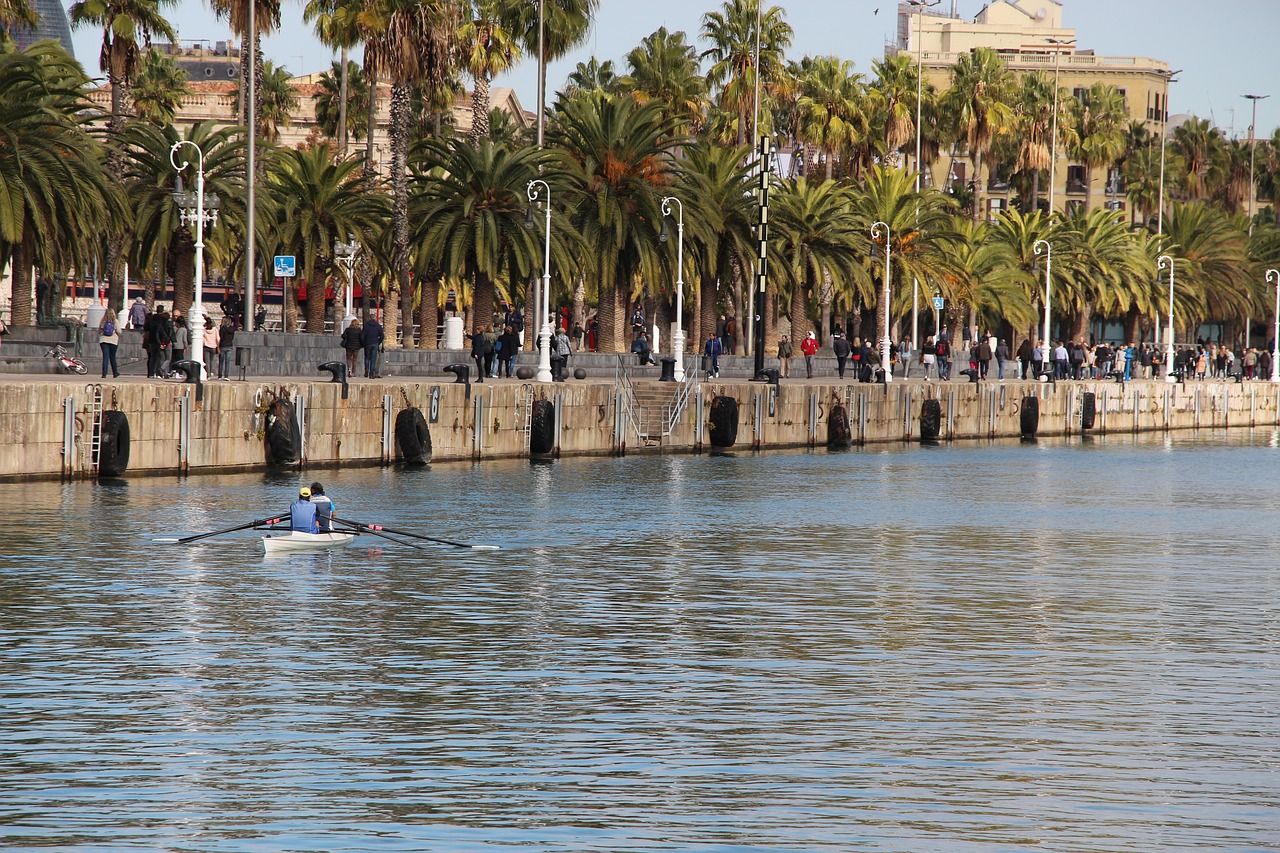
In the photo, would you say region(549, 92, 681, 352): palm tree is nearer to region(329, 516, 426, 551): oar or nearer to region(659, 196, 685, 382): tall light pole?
region(659, 196, 685, 382): tall light pole

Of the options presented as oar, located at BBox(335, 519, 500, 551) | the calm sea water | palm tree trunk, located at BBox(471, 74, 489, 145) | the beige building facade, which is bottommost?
the calm sea water

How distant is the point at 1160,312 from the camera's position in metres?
106

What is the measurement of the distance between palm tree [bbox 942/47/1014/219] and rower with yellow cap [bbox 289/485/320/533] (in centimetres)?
7548

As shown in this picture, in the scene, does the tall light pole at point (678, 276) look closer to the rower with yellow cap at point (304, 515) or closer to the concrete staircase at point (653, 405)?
the concrete staircase at point (653, 405)

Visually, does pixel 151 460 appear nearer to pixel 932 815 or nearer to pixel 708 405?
pixel 708 405

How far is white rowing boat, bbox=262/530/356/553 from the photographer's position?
2941cm

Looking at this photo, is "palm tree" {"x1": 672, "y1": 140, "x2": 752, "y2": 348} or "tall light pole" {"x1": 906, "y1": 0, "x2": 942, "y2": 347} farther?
"tall light pole" {"x1": 906, "y1": 0, "x2": 942, "y2": 347}

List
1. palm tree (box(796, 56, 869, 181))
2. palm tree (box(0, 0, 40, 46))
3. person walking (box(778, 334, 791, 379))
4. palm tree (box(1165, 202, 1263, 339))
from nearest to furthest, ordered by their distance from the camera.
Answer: palm tree (box(0, 0, 40, 46)) < person walking (box(778, 334, 791, 379)) < palm tree (box(796, 56, 869, 181)) < palm tree (box(1165, 202, 1263, 339))

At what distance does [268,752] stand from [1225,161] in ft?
421

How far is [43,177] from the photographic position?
152 ft

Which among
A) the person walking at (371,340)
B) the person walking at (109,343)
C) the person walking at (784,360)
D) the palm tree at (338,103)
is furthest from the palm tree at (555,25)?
the palm tree at (338,103)

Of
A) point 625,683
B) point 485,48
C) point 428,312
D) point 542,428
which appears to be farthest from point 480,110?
point 625,683

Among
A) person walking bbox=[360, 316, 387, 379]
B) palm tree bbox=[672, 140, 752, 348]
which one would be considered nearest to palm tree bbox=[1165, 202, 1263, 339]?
palm tree bbox=[672, 140, 752, 348]

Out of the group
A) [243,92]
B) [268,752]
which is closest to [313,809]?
[268,752]
